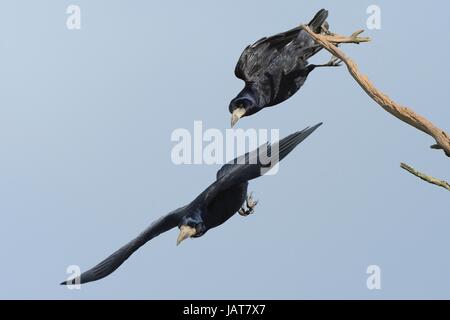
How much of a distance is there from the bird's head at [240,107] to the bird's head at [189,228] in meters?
0.86

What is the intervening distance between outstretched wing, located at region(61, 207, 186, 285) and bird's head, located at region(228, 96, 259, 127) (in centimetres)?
82

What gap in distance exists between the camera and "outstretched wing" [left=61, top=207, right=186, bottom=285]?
7277 mm

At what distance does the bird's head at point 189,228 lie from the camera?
713cm

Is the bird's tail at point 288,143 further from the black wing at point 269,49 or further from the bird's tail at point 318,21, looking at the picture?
the bird's tail at point 318,21

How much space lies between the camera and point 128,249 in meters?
7.29

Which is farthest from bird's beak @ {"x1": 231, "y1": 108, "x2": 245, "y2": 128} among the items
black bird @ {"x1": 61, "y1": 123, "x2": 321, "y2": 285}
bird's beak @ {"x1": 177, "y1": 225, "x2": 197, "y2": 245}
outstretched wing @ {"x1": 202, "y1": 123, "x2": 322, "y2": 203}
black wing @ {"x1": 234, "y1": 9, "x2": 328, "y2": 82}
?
bird's beak @ {"x1": 177, "y1": 225, "x2": 197, "y2": 245}

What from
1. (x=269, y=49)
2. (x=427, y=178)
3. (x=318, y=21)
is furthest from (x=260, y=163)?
(x=318, y=21)

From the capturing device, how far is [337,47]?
7.15 meters

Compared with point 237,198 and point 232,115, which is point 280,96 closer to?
point 232,115

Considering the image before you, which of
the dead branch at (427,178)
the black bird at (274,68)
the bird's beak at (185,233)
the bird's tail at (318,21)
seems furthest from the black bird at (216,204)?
the bird's tail at (318,21)

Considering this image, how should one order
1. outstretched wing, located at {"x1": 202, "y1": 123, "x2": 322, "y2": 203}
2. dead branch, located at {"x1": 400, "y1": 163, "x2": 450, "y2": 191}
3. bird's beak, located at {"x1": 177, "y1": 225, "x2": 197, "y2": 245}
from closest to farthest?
dead branch, located at {"x1": 400, "y1": 163, "x2": 450, "y2": 191}, outstretched wing, located at {"x1": 202, "y1": 123, "x2": 322, "y2": 203}, bird's beak, located at {"x1": 177, "y1": 225, "x2": 197, "y2": 245}

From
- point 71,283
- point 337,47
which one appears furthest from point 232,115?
point 71,283

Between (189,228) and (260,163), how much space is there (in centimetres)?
72

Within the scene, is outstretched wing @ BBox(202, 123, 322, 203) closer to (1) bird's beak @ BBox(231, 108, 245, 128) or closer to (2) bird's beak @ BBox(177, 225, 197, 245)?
(2) bird's beak @ BBox(177, 225, 197, 245)
